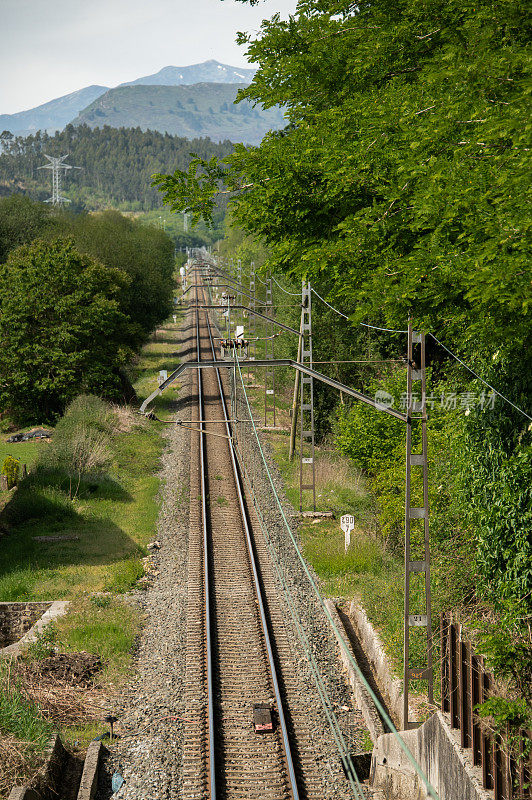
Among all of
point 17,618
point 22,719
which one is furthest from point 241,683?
point 17,618

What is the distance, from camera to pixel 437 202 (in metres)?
8.07

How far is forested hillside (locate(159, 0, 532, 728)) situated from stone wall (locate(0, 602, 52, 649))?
967 cm

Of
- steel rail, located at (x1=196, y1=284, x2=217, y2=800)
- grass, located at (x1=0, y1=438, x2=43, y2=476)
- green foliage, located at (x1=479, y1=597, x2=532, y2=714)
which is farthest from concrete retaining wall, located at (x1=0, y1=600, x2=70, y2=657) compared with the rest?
grass, located at (x1=0, y1=438, x2=43, y2=476)

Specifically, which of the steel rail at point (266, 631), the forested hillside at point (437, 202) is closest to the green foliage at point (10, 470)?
the steel rail at point (266, 631)

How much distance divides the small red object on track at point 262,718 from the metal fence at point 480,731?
11.1 feet

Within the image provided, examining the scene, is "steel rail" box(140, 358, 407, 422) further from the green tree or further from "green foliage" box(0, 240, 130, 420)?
"green foliage" box(0, 240, 130, 420)

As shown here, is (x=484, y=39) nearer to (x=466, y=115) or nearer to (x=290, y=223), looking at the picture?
(x=466, y=115)

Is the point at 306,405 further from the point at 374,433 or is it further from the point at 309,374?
the point at 309,374

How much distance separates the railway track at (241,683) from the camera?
35.8 feet

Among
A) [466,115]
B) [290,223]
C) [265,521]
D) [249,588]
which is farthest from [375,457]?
[466,115]

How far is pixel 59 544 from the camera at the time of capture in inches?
869

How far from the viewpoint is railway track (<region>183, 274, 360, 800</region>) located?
10898 millimetres

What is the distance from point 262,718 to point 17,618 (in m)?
7.82

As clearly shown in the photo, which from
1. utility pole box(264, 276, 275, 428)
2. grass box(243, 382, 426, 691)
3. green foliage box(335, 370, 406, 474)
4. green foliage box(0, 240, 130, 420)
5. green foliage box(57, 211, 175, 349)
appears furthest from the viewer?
green foliage box(57, 211, 175, 349)
